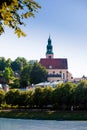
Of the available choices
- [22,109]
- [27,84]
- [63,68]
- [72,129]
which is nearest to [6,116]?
[22,109]

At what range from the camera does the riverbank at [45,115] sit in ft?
209

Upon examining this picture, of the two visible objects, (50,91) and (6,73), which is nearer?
(50,91)

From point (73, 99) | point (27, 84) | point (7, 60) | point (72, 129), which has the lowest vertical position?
point (72, 129)

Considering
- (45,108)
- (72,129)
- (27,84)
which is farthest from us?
(27,84)

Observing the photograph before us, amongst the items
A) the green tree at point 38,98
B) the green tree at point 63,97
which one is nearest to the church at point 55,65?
the green tree at point 38,98

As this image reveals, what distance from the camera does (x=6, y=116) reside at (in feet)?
227

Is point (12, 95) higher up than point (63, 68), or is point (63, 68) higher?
point (63, 68)

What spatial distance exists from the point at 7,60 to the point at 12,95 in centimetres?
8952

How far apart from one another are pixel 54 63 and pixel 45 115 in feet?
266

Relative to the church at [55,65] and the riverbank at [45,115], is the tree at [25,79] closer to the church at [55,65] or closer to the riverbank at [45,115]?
the church at [55,65]

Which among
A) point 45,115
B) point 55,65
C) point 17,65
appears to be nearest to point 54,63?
point 55,65

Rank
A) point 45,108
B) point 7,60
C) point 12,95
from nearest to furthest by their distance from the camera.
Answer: point 45,108
point 12,95
point 7,60

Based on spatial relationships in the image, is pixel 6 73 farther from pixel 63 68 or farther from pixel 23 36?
pixel 23 36

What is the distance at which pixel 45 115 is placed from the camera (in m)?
66.6
